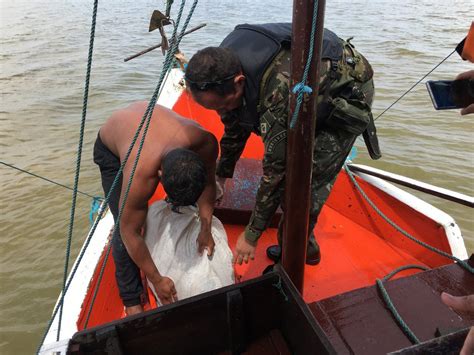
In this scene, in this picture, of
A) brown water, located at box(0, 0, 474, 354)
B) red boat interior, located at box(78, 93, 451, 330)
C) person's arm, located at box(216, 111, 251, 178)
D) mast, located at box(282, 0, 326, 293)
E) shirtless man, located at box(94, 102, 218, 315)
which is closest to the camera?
mast, located at box(282, 0, 326, 293)

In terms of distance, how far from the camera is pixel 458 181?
4594mm

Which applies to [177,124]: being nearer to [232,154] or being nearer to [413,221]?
[232,154]

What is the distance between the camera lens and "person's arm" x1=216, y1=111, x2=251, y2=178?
2.19 metres

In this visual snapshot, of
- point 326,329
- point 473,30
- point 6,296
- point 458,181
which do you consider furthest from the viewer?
point 458,181

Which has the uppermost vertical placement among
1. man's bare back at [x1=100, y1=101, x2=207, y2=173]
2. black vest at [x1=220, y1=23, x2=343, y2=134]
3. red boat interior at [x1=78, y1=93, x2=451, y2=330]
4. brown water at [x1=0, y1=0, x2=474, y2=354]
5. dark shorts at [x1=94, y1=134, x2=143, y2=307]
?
black vest at [x1=220, y1=23, x2=343, y2=134]

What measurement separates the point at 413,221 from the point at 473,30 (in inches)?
74.0

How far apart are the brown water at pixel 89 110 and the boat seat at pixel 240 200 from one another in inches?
73.9

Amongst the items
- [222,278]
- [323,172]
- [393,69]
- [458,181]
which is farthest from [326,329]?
[393,69]

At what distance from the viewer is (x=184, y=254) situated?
1.87 metres

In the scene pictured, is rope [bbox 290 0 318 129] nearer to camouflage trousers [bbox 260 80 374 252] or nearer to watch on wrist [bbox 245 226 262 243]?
camouflage trousers [bbox 260 80 374 252]

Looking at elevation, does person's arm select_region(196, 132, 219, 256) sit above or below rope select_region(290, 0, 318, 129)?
below

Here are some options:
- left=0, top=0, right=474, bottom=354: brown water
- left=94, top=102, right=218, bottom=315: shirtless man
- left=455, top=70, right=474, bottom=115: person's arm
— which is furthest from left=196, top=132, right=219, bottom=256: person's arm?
left=0, top=0, right=474, bottom=354: brown water

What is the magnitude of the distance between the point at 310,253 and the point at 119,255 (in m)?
1.28

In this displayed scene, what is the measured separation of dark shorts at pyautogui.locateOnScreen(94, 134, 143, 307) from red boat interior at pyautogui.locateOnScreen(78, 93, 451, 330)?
168 mm
